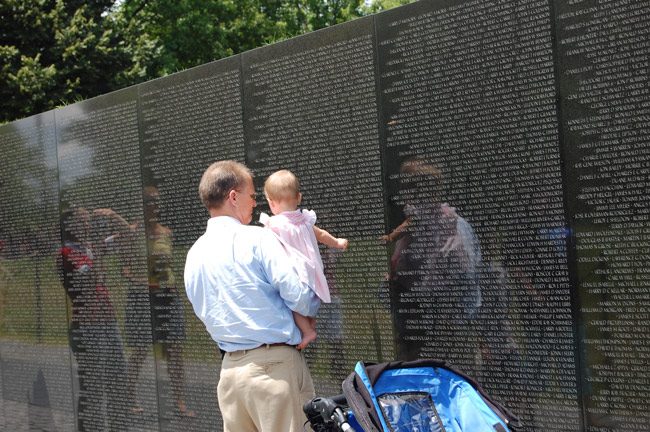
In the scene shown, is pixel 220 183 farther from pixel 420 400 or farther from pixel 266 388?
pixel 420 400

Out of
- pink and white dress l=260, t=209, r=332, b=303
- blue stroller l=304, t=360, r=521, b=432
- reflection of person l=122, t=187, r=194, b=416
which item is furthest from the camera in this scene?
reflection of person l=122, t=187, r=194, b=416

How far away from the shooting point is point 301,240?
5.05 metres

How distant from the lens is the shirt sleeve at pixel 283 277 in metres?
4.16

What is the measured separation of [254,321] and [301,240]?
3.16 feet

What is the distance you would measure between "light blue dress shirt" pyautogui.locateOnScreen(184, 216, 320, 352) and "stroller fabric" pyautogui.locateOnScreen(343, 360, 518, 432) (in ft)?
1.93

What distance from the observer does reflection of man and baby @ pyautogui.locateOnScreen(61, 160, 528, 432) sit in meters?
4.21

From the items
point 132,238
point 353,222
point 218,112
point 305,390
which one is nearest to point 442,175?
point 353,222

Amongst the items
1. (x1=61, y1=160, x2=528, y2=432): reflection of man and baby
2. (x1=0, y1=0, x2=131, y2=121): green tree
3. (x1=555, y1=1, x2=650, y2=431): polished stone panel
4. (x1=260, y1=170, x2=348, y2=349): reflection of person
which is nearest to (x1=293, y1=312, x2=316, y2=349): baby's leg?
(x1=61, y1=160, x2=528, y2=432): reflection of man and baby

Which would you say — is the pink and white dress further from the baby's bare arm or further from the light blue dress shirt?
the light blue dress shirt

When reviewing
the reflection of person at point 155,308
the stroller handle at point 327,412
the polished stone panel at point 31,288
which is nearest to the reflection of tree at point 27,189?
the polished stone panel at point 31,288

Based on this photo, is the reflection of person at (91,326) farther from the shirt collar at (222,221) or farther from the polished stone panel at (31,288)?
the shirt collar at (222,221)

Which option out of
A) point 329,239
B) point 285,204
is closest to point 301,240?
point 285,204

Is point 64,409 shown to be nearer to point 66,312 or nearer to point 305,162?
point 66,312

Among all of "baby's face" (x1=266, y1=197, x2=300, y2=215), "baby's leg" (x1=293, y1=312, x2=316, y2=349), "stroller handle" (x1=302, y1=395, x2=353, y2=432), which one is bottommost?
"stroller handle" (x1=302, y1=395, x2=353, y2=432)
